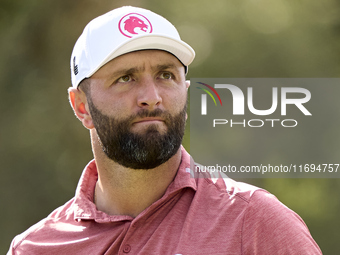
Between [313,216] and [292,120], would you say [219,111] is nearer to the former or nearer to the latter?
[292,120]

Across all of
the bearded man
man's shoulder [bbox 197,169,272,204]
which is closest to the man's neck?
the bearded man

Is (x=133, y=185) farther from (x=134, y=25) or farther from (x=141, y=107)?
(x=134, y=25)

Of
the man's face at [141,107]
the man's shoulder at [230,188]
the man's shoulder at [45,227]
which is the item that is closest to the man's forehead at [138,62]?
the man's face at [141,107]

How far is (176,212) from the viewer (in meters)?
2.34

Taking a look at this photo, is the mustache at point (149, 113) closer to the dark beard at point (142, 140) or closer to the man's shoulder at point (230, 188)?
the dark beard at point (142, 140)

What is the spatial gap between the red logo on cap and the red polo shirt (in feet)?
1.90

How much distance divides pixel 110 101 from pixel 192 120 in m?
3.62

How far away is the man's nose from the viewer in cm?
233

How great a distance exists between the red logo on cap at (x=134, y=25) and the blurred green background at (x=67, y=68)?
4312 millimetres

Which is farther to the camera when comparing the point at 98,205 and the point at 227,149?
the point at 227,149

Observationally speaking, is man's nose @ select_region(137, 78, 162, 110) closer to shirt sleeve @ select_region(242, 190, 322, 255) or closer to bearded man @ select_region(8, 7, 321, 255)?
bearded man @ select_region(8, 7, 321, 255)

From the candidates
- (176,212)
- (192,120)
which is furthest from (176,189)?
(192,120)

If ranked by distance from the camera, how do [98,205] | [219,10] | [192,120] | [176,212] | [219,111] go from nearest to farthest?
[176,212] → [98,205] → [219,111] → [192,120] → [219,10]

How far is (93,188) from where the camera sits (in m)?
2.77
